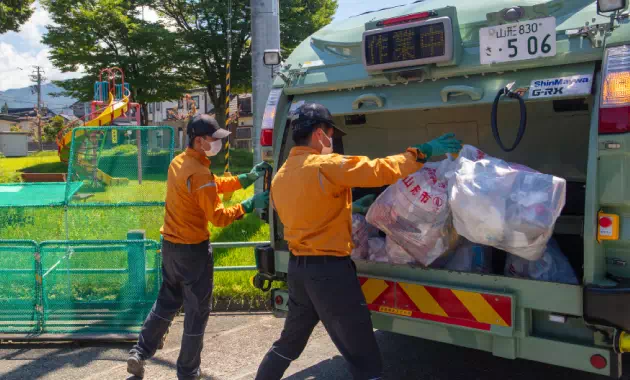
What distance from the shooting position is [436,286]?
3.31 meters

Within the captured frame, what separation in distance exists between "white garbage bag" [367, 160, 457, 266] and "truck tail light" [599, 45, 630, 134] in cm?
90

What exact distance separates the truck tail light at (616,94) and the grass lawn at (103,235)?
370cm

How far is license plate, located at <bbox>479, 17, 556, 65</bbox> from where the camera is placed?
3059 mm

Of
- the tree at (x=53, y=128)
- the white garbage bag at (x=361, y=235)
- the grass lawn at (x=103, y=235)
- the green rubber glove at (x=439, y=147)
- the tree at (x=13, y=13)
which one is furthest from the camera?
the tree at (x=53, y=128)

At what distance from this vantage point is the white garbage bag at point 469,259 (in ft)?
11.4

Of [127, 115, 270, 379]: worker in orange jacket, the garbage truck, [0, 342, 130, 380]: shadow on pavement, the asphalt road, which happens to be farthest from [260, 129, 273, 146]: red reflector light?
[0, 342, 130, 380]: shadow on pavement

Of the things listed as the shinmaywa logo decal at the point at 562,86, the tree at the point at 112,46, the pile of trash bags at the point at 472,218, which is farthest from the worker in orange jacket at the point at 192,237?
the tree at the point at 112,46

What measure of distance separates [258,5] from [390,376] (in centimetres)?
439

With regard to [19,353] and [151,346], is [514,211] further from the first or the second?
[19,353]

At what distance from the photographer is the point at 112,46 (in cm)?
2452

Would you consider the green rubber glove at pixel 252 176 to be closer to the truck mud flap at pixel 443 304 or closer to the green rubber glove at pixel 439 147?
the truck mud flap at pixel 443 304

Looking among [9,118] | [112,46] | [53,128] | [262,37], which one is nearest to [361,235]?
[262,37]

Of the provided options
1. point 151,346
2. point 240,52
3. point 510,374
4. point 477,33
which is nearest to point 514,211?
point 477,33

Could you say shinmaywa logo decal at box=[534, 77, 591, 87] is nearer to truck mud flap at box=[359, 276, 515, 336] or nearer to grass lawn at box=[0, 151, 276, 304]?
truck mud flap at box=[359, 276, 515, 336]
